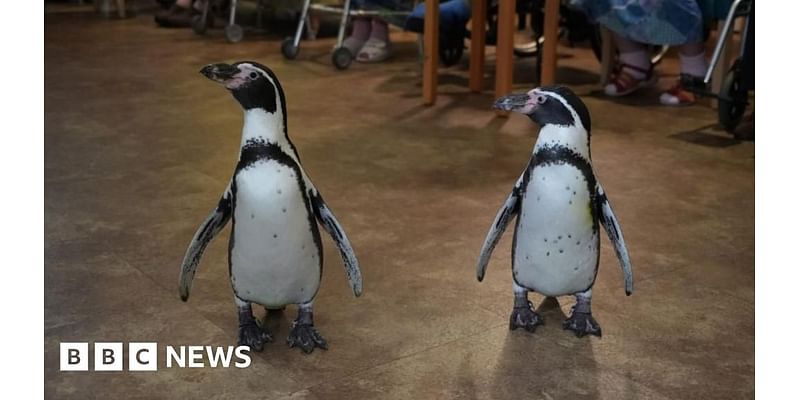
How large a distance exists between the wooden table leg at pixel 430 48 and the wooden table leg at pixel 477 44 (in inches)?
11.2

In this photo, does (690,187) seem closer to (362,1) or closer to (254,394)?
(254,394)

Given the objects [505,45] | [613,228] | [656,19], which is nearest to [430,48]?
[505,45]

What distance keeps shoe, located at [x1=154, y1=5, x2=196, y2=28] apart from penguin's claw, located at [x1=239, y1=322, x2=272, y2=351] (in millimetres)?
4074

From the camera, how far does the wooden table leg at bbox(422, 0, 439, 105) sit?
3367mm

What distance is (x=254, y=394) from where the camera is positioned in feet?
4.79

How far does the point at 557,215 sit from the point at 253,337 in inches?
20.5

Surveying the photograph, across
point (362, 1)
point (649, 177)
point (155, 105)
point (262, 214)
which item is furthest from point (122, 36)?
point (262, 214)

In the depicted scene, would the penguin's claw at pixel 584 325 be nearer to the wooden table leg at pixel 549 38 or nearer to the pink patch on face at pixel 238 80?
the pink patch on face at pixel 238 80

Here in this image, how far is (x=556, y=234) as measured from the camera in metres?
1.57

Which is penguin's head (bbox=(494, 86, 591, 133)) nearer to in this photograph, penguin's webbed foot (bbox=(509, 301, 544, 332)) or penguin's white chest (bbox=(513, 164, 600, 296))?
penguin's white chest (bbox=(513, 164, 600, 296))

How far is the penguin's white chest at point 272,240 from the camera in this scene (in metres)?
1.48

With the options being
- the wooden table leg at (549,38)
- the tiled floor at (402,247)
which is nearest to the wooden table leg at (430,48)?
the tiled floor at (402,247)

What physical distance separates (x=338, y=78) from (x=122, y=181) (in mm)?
1600

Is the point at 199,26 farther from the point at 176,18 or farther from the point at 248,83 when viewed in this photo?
the point at 248,83
